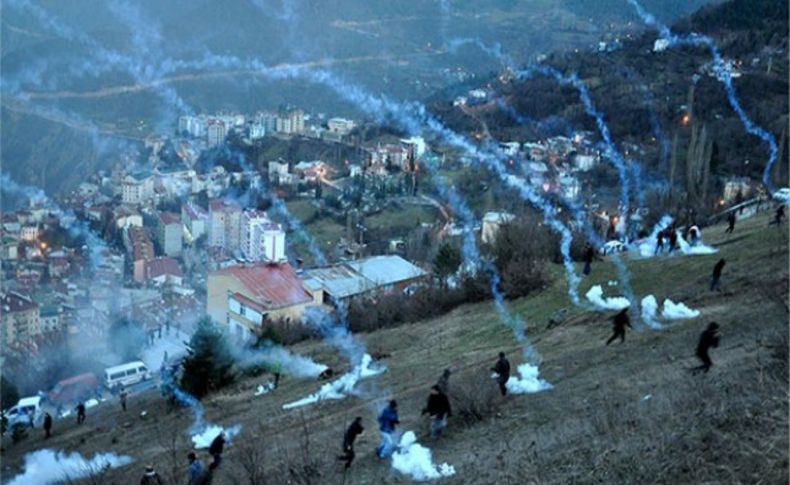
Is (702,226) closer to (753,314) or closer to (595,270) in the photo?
(595,270)

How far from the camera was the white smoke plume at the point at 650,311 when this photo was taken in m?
11.2

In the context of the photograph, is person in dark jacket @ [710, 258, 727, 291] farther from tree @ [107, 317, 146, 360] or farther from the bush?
tree @ [107, 317, 146, 360]

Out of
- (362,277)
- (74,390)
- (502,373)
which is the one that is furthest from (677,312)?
(74,390)

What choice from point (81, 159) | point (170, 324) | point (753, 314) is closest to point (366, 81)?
point (81, 159)

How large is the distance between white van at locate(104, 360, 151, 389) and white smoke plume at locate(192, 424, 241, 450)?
17.2 m

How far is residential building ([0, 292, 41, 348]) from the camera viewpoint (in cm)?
3784

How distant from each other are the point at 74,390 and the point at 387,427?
23.8 metres

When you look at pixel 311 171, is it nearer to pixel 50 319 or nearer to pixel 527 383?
pixel 50 319

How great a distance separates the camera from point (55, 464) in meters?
13.4

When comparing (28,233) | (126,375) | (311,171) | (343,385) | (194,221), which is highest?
(311,171)

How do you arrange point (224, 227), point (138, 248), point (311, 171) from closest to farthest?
point (138, 248), point (224, 227), point (311, 171)

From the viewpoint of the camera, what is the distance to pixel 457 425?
8836mm

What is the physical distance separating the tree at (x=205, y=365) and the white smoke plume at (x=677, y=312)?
8.11 m

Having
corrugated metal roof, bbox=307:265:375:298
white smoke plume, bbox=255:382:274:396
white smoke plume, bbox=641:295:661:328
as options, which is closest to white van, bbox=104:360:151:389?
corrugated metal roof, bbox=307:265:375:298
